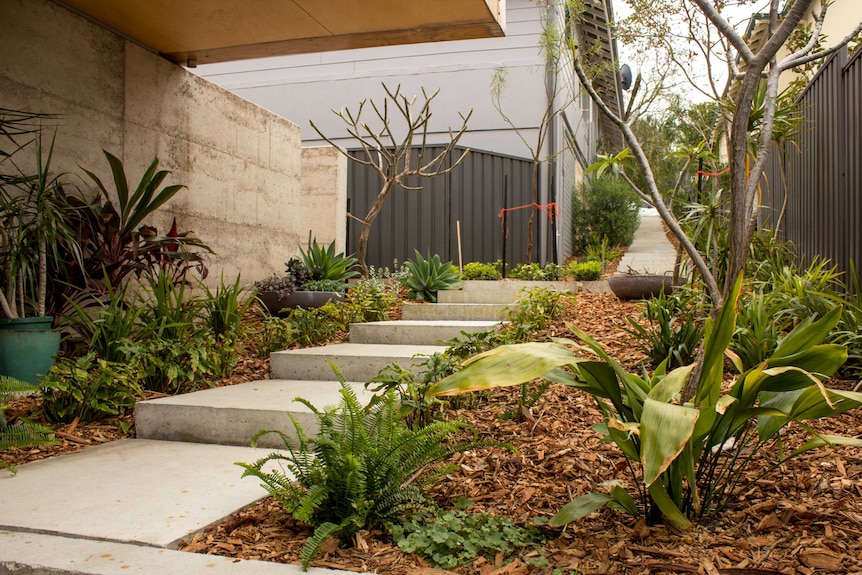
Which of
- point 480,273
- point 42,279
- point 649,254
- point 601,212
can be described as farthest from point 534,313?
point 649,254

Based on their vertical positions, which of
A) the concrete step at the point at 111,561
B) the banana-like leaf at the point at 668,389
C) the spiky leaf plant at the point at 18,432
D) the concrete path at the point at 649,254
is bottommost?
the concrete step at the point at 111,561

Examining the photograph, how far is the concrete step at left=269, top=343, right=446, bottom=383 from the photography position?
12.5ft

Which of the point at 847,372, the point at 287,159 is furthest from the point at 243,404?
the point at 287,159

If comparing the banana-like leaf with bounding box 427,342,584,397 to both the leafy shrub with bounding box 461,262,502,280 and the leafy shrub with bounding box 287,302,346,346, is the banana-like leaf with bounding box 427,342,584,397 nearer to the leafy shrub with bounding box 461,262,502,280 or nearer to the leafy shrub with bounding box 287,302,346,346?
the leafy shrub with bounding box 287,302,346,346

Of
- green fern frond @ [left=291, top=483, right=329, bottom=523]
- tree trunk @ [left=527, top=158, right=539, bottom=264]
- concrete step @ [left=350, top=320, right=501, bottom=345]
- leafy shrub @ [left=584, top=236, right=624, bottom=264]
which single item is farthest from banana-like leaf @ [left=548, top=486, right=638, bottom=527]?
leafy shrub @ [left=584, top=236, right=624, bottom=264]

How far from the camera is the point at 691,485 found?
1.77 metres

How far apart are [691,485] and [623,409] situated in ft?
0.95

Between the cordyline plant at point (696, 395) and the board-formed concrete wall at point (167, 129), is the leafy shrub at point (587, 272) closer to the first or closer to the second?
the board-formed concrete wall at point (167, 129)

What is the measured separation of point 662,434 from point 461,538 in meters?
0.69

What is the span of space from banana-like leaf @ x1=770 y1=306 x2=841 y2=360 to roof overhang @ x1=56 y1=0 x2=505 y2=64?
3.16m

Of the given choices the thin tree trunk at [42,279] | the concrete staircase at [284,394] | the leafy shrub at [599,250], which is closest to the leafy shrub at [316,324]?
the concrete staircase at [284,394]

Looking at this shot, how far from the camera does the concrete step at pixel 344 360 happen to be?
3.82 meters

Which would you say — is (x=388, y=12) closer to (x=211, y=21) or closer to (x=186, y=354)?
(x=211, y=21)

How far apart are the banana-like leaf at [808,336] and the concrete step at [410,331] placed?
241cm
